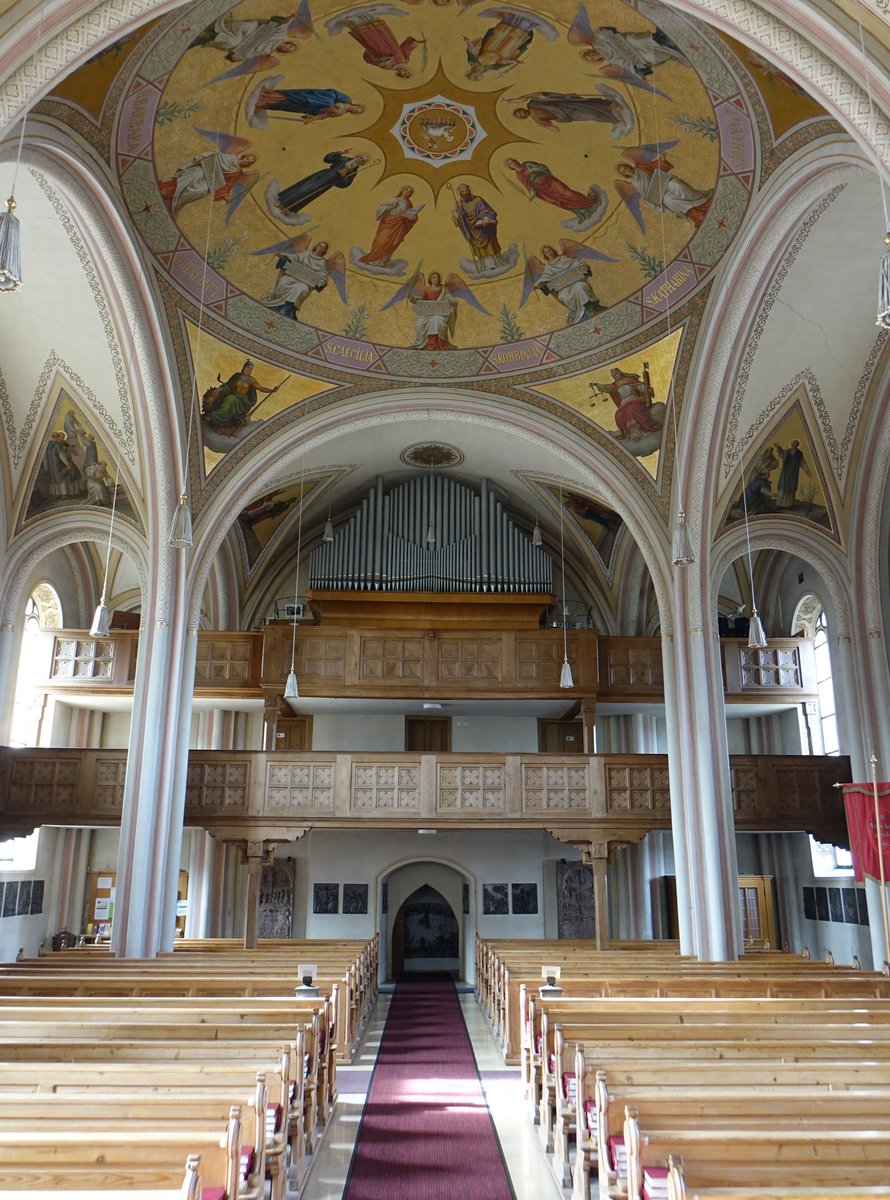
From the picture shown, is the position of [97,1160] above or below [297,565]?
below

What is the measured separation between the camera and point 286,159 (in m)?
12.0

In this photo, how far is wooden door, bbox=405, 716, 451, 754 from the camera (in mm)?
20875

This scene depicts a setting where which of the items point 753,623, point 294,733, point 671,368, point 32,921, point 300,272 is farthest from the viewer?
point 294,733

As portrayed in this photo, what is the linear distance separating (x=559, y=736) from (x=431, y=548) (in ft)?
17.1

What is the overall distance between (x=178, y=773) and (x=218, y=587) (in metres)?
6.19

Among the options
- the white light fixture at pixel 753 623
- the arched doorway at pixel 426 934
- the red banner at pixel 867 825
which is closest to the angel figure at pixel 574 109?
the white light fixture at pixel 753 623

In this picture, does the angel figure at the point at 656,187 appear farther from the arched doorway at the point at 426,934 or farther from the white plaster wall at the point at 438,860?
the arched doorway at the point at 426,934

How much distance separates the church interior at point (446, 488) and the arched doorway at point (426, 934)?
0.10 metres

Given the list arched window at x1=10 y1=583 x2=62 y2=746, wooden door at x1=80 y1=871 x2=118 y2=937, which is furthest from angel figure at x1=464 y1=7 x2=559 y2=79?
wooden door at x1=80 y1=871 x2=118 y2=937

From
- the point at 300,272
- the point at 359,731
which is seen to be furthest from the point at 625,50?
the point at 359,731

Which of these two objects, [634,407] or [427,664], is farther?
[427,664]

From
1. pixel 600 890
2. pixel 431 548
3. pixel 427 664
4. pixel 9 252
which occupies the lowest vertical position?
pixel 600 890

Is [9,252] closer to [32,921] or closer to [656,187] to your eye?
[656,187]

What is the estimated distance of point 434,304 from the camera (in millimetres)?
14273
